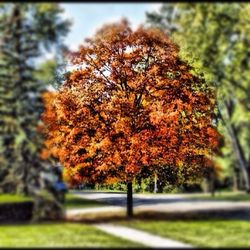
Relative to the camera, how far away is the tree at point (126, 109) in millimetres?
3551

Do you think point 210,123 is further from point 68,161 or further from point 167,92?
point 68,161

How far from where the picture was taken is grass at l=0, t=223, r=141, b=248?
2.91m

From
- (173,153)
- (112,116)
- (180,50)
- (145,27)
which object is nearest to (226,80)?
(145,27)

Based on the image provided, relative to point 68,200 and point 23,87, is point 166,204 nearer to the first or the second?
point 68,200

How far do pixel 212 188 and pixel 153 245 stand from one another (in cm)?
50

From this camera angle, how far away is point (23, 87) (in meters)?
2.59

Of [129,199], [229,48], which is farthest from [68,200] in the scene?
[229,48]

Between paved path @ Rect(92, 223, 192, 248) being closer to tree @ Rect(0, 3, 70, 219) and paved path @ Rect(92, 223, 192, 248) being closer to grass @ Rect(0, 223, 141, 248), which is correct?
grass @ Rect(0, 223, 141, 248)

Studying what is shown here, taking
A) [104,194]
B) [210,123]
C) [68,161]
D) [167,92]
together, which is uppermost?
[167,92]

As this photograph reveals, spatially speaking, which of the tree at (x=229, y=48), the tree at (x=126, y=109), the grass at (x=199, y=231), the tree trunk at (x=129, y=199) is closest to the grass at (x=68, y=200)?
the tree at (x=126, y=109)

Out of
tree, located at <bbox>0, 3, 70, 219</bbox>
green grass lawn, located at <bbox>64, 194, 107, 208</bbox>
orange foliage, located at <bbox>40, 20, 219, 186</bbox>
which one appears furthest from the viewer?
orange foliage, located at <bbox>40, 20, 219, 186</bbox>

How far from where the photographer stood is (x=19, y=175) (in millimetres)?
2715

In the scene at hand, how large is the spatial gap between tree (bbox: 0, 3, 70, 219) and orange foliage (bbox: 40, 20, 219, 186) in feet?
1.85

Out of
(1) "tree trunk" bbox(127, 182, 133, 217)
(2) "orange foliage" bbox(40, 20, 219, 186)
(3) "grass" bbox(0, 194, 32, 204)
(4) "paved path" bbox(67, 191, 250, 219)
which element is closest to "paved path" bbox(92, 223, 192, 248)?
(4) "paved path" bbox(67, 191, 250, 219)
